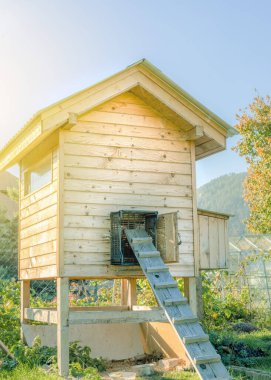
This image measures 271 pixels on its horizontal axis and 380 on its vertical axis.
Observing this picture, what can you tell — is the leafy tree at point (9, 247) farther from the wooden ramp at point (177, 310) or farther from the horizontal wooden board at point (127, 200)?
the wooden ramp at point (177, 310)

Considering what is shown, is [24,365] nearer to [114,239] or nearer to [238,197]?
[114,239]

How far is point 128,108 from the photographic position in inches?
376

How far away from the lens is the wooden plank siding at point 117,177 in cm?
877

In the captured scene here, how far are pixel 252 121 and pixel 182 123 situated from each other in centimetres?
1962

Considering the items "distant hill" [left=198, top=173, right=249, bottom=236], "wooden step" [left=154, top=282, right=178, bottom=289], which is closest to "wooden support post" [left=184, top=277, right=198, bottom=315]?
"wooden step" [left=154, top=282, right=178, bottom=289]

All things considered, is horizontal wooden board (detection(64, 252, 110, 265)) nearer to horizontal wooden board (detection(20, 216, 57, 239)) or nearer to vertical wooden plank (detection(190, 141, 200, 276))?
horizontal wooden board (detection(20, 216, 57, 239))

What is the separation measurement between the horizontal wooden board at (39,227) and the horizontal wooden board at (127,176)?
816 millimetres

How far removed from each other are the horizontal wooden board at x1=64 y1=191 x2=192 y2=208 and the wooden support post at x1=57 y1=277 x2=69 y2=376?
1.32 metres

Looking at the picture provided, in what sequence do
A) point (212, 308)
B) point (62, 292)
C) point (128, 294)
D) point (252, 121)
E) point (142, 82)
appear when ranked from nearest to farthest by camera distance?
point (62, 292) < point (142, 82) < point (128, 294) < point (212, 308) < point (252, 121)

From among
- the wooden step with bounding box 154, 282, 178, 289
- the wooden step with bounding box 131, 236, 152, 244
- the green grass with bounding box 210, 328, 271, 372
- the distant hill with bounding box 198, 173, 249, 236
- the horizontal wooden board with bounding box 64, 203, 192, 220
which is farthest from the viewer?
the distant hill with bounding box 198, 173, 249, 236

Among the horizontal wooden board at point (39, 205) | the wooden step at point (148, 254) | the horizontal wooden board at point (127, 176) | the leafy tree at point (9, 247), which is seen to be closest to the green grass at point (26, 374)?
the wooden step at point (148, 254)

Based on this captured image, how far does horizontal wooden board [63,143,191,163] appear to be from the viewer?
897 cm

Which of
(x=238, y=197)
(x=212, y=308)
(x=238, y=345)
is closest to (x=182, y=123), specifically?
(x=238, y=345)

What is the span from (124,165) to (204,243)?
81.4 inches
